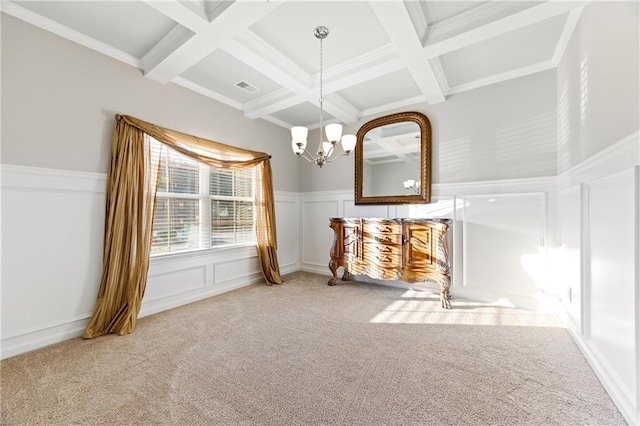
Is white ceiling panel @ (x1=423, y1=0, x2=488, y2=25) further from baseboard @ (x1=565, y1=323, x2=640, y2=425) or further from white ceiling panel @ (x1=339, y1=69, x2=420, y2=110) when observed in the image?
baseboard @ (x1=565, y1=323, x2=640, y2=425)

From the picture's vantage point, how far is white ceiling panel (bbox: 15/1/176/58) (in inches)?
80.7

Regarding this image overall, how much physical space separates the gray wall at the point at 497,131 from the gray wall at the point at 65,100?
130 inches

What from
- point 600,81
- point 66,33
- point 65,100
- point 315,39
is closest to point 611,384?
point 600,81

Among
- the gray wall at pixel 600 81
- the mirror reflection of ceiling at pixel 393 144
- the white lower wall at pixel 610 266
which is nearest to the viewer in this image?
the white lower wall at pixel 610 266

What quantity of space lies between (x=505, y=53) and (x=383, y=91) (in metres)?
1.32

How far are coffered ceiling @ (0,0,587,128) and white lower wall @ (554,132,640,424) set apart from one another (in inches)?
52.5

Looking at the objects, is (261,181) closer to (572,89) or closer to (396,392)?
(396,392)

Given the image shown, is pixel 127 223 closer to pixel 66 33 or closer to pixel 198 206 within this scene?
pixel 198 206

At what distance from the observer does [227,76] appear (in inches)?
122

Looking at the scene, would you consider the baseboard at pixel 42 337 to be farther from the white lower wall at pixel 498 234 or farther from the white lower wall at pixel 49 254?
the white lower wall at pixel 498 234

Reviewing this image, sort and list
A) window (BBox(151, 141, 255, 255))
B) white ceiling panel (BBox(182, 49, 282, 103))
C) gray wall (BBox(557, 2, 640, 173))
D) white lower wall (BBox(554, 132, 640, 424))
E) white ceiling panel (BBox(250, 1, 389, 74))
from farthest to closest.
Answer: window (BBox(151, 141, 255, 255)) < white ceiling panel (BBox(182, 49, 282, 103)) < white ceiling panel (BBox(250, 1, 389, 74)) < gray wall (BBox(557, 2, 640, 173)) < white lower wall (BBox(554, 132, 640, 424))

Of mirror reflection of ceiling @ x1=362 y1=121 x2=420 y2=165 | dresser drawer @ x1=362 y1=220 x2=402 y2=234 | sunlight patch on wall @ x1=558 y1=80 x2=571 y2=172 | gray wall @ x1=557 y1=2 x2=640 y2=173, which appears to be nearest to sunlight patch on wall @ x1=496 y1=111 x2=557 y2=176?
sunlight patch on wall @ x1=558 y1=80 x2=571 y2=172

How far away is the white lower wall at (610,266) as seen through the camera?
4.28ft

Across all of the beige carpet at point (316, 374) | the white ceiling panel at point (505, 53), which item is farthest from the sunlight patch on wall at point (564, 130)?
the beige carpet at point (316, 374)
